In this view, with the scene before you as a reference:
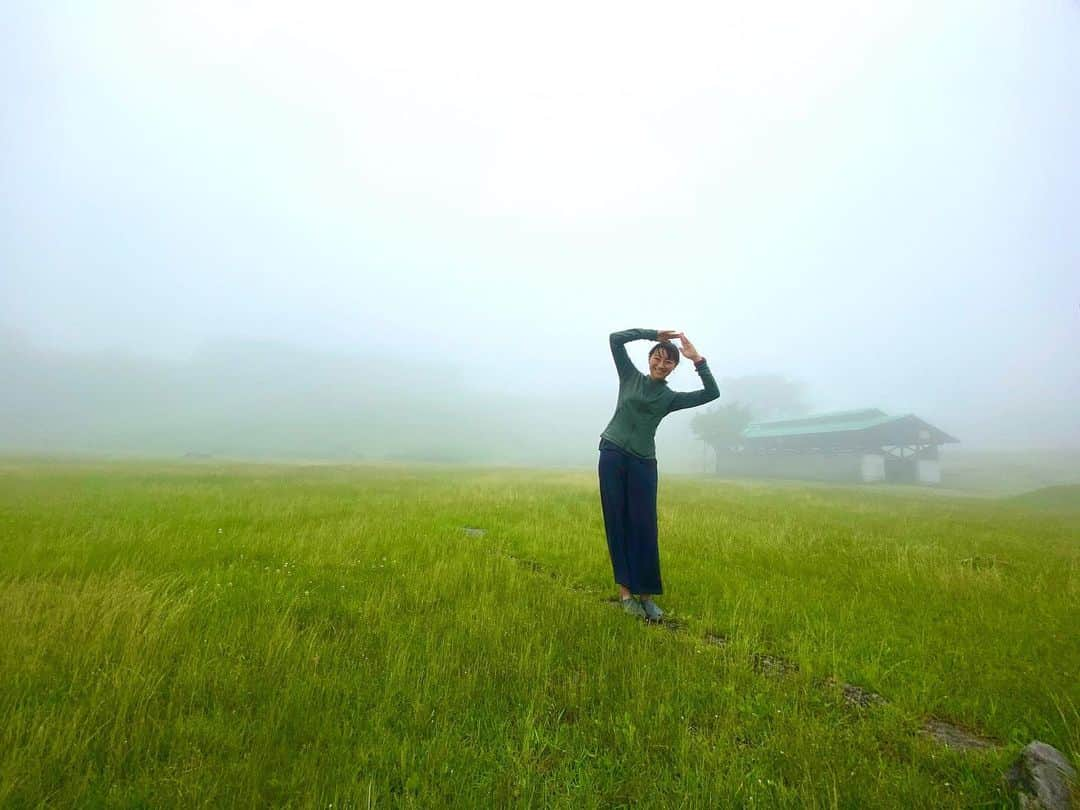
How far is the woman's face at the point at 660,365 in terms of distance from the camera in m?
4.88

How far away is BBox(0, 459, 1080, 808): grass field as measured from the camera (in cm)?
201

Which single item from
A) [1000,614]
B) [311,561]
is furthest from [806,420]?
[311,561]

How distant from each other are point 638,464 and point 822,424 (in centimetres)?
6347

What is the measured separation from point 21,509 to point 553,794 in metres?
14.3

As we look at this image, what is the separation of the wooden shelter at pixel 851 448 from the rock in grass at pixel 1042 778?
5394 cm

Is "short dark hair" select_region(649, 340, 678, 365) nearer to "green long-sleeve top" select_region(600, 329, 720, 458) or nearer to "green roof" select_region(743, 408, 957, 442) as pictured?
"green long-sleeve top" select_region(600, 329, 720, 458)

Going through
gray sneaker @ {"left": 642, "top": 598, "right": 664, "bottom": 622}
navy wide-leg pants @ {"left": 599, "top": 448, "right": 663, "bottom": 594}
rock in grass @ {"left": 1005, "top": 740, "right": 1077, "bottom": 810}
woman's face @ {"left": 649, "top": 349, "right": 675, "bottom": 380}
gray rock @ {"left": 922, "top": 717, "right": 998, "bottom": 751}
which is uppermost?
woman's face @ {"left": 649, "top": 349, "right": 675, "bottom": 380}

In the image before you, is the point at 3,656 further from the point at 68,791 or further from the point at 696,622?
the point at 696,622

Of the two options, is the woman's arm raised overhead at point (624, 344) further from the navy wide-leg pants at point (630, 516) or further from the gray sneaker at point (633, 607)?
the gray sneaker at point (633, 607)

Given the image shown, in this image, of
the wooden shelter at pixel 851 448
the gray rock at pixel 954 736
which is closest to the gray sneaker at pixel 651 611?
the gray rock at pixel 954 736

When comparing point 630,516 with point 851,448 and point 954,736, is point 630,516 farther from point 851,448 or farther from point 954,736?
point 851,448

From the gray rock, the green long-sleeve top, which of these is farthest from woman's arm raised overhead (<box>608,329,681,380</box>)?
the gray rock

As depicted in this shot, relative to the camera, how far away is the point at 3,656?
275 centimetres

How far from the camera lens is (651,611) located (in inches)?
177
